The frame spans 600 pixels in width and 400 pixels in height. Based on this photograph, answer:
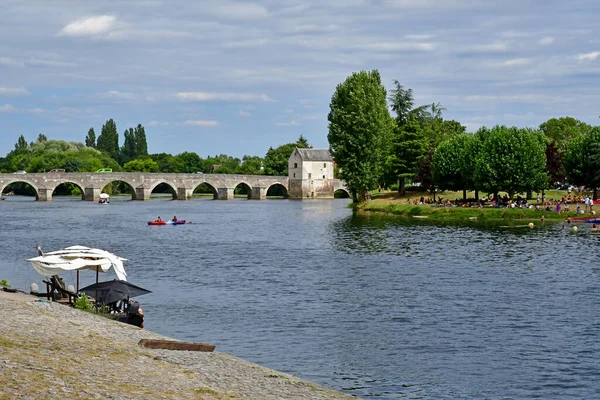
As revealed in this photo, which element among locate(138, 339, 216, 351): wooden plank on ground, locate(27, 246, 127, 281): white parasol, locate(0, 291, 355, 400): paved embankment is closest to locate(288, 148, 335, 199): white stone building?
locate(27, 246, 127, 281): white parasol

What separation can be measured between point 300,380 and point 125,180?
137m

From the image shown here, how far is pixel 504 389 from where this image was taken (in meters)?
24.1

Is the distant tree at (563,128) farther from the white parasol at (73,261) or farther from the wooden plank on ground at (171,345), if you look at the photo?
the wooden plank on ground at (171,345)

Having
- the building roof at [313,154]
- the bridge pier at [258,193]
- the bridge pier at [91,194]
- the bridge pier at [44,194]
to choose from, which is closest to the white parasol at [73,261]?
the bridge pier at [44,194]

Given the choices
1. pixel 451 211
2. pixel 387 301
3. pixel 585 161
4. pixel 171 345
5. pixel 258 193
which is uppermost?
pixel 585 161

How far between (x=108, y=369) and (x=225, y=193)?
500 ft

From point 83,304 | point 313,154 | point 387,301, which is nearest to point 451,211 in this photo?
point 387,301

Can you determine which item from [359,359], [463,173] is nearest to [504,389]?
[359,359]

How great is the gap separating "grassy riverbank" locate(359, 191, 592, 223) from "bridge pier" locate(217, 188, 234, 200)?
2322 inches

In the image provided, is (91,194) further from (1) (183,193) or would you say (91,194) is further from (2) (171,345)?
(2) (171,345)

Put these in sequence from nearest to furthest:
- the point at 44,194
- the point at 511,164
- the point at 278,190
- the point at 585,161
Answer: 1. the point at 511,164
2. the point at 585,161
3. the point at 44,194
4. the point at 278,190

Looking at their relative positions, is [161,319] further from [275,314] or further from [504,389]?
[504,389]

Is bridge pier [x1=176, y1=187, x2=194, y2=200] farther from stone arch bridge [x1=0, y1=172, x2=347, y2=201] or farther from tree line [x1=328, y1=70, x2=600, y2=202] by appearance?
tree line [x1=328, y1=70, x2=600, y2=202]

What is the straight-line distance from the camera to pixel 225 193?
173 m
